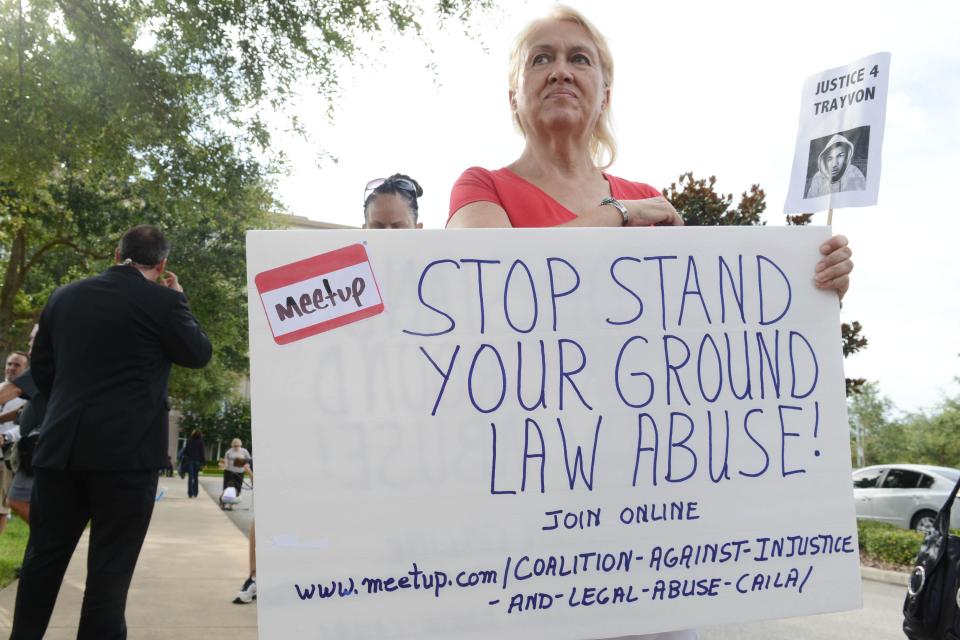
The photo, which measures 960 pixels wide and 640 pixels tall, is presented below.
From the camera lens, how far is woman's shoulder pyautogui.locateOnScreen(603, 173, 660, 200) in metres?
2.34

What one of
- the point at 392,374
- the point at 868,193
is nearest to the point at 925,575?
the point at 868,193

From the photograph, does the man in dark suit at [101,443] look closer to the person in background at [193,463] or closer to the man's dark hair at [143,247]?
the man's dark hair at [143,247]

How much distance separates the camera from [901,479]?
14852 millimetres

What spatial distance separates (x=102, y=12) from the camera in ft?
27.1

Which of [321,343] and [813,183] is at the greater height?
[813,183]

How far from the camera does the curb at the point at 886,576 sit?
9398mm

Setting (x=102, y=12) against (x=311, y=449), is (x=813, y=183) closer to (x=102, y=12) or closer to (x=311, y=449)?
(x=311, y=449)

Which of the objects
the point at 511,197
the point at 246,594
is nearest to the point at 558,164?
the point at 511,197

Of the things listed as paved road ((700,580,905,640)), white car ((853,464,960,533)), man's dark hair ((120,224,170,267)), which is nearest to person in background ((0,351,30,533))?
man's dark hair ((120,224,170,267))

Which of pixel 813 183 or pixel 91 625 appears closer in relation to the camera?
pixel 813 183

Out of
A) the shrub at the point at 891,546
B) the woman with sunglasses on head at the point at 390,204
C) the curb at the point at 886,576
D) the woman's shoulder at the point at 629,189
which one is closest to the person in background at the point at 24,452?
the woman with sunglasses on head at the point at 390,204

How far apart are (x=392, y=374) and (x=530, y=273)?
1.32 feet

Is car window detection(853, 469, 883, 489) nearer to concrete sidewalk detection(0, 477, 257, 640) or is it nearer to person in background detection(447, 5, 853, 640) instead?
concrete sidewalk detection(0, 477, 257, 640)

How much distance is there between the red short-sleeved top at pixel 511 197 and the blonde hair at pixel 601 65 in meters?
0.21
